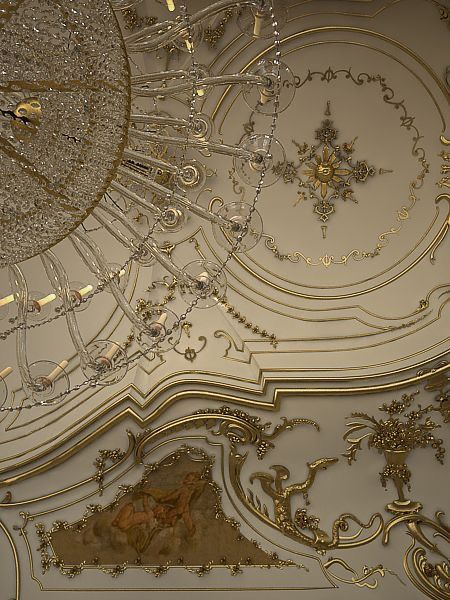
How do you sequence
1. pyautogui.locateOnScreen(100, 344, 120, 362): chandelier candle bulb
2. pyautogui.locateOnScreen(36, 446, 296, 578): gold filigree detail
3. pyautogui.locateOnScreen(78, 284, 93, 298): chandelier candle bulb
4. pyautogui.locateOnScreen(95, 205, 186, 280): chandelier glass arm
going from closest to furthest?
pyautogui.locateOnScreen(95, 205, 186, 280): chandelier glass arm → pyautogui.locateOnScreen(100, 344, 120, 362): chandelier candle bulb → pyautogui.locateOnScreen(78, 284, 93, 298): chandelier candle bulb → pyautogui.locateOnScreen(36, 446, 296, 578): gold filigree detail

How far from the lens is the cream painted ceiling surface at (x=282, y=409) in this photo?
4.63 meters

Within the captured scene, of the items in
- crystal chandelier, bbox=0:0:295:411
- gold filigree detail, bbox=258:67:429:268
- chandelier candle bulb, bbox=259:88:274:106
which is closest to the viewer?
crystal chandelier, bbox=0:0:295:411

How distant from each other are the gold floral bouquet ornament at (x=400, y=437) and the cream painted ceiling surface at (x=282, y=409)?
1cm

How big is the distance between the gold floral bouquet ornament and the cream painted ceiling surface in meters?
0.01

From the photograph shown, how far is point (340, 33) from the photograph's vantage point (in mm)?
4289

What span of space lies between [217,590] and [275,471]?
906mm

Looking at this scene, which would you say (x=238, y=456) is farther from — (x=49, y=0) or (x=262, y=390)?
(x=49, y=0)

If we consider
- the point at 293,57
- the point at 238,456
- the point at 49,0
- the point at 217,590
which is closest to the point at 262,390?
the point at 238,456

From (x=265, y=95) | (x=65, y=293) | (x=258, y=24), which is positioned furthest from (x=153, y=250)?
(x=258, y=24)

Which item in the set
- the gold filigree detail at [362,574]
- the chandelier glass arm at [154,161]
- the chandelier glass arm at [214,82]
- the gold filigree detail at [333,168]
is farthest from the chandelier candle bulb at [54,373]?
the gold filigree detail at [362,574]

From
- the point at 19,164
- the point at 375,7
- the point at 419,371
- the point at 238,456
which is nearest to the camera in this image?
the point at 19,164

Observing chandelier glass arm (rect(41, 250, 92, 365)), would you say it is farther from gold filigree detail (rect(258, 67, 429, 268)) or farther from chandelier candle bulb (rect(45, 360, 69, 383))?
gold filigree detail (rect(258, 67, 429, 268))

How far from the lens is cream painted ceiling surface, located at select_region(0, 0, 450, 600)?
4.63 m

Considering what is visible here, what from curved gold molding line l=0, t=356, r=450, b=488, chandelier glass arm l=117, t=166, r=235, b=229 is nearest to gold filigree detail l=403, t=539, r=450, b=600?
curved gold molding line l=0, t=356, r=450, b=488
